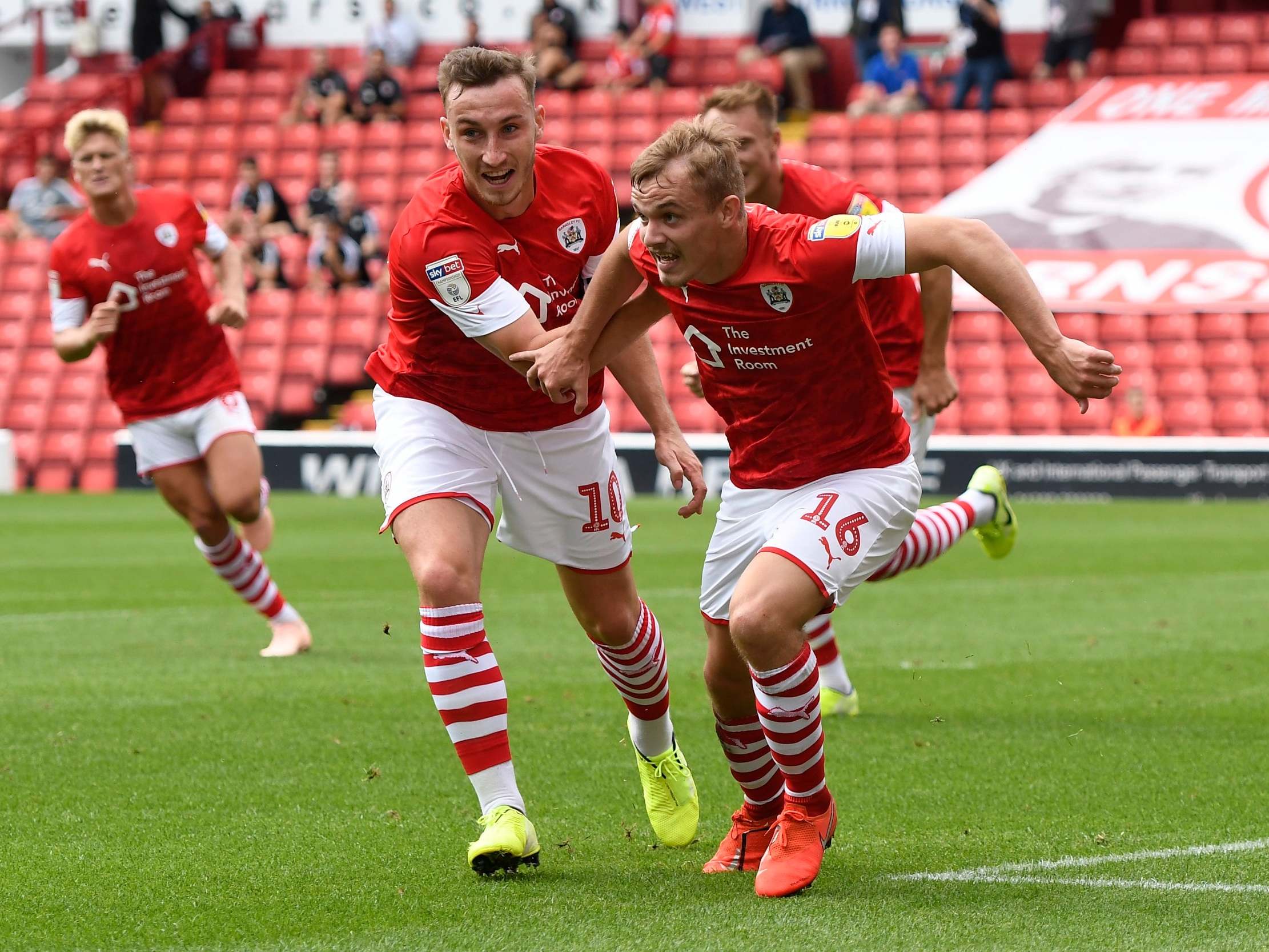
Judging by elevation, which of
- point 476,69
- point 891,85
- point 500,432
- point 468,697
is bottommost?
point 891,85

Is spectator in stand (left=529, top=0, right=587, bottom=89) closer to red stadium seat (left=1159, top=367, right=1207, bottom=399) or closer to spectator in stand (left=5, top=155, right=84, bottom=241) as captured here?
spectator in stand (left=5, top=155, right=84, bottom=241)

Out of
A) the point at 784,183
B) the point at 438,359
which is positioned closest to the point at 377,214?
the point at 784,183

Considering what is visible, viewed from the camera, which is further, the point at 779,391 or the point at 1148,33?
the point at 1148,33

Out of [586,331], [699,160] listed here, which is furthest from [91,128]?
[699,160]

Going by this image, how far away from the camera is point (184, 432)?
8.77 metres

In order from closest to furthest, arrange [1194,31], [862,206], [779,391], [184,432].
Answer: [779,391]
[862,206]
[184,432]
[1194,31]

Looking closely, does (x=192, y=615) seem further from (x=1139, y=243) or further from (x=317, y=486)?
(x=1139, y=243)

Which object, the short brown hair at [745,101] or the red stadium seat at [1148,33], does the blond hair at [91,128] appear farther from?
the red stadium seat at [1148,33]

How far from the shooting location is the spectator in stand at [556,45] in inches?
972

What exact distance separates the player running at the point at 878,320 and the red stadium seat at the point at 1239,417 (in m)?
13.4

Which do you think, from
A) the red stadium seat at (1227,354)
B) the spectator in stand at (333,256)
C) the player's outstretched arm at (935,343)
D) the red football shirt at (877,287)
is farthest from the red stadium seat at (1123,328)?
the player's outstretched arm at (935,343)

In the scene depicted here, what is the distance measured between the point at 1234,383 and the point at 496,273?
17.5m

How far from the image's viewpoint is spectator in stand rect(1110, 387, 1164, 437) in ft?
63.9

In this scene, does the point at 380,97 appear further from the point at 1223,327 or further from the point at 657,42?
the point at 1223,327
